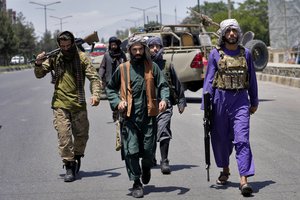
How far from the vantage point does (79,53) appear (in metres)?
8.52

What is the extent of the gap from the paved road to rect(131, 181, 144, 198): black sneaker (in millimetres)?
108

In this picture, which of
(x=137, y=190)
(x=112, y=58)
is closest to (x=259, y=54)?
(x=112, y=58)

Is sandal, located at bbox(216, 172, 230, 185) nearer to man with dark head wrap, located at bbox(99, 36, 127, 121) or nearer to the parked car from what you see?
man with dark head wrap, located at bbox(99, 36, 127, 121)

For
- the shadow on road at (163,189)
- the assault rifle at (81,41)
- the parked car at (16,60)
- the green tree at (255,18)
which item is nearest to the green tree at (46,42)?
the parked car at (16,60)

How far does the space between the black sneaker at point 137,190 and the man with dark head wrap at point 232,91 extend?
100cm

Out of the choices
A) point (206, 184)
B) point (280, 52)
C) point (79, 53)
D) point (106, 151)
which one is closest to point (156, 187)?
point (206, 184)

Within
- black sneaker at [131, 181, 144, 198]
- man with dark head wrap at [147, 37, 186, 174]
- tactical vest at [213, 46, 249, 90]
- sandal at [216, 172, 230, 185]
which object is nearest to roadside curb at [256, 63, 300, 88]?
man with dark head wrap at [147, 37, 186, 174]

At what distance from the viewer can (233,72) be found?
24.1 feet

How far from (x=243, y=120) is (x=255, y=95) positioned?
328 millimetres

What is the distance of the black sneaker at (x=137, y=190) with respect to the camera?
7.19m

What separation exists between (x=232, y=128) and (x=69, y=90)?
2070 mm

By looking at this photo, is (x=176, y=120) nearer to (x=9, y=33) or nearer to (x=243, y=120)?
(x=243, y=120)

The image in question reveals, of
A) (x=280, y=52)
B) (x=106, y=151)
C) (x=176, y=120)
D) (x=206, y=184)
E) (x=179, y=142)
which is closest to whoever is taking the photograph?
(x=206, y=184)

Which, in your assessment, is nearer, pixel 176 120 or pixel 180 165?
pixel 180 165
